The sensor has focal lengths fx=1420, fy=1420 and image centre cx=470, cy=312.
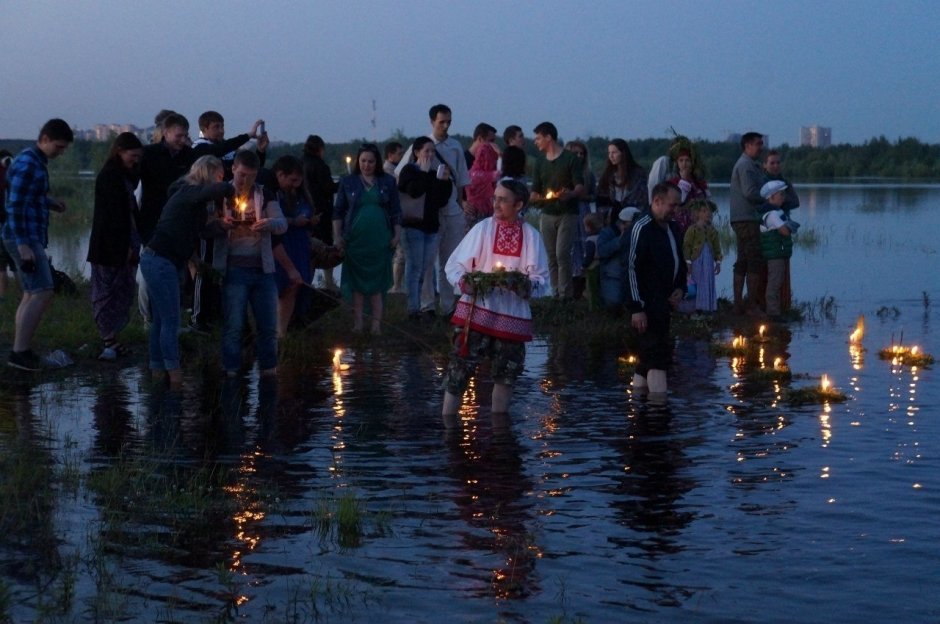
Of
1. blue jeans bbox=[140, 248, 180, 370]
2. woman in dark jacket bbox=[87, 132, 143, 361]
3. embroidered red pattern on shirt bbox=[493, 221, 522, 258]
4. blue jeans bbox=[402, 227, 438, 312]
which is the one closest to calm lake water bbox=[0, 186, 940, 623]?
blue jeans bbox=[140, 248, 180, 370]

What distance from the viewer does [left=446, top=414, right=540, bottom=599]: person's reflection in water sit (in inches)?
263

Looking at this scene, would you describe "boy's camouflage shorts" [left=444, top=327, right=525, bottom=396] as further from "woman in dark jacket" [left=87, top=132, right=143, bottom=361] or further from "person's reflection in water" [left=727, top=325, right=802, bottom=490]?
"woman in dark jacket" [left=87, top=132, right=143, bottom=361]

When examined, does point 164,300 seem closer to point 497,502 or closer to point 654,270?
point 654,270

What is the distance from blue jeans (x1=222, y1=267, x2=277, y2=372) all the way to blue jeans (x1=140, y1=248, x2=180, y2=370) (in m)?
0.51

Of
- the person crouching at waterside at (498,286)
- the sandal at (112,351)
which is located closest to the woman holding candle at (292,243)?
the sandal at (112,351)

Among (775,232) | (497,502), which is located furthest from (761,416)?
(775,232)

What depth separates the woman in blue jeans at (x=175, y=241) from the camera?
11.3m

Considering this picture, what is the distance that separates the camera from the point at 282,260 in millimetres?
12797

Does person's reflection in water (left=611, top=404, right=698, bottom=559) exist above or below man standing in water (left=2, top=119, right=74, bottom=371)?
below

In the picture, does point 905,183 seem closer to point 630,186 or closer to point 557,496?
point 630,186

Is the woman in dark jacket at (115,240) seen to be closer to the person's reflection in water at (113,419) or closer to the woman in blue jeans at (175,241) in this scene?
the person's reflection in water at (113,419)

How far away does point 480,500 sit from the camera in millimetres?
8141

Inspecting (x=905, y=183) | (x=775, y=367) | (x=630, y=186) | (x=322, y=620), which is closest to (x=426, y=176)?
(x=630, y=186)

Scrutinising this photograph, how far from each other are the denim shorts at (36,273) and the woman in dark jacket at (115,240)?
1.65 ft
